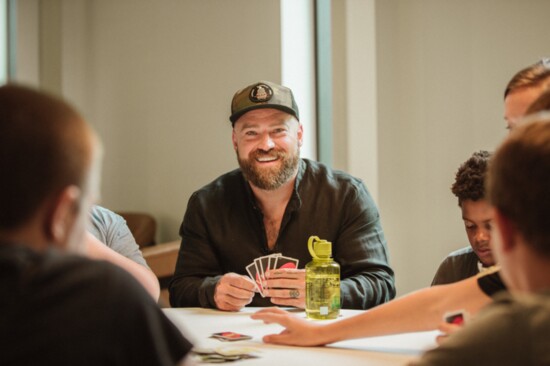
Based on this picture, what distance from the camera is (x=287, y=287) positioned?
2340mm

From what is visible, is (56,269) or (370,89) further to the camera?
(370,89)

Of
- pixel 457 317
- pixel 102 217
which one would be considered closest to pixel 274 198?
pixel 102 217

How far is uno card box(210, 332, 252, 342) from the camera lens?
1.93m

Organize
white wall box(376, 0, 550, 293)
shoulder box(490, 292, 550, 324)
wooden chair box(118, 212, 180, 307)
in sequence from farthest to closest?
wooden chair box(118, 212, 180, 307)
white wall box(376, 0, 550, 293)
shoulder box(490, 292, 550, 324)

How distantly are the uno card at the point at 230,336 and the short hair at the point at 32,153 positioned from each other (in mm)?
931

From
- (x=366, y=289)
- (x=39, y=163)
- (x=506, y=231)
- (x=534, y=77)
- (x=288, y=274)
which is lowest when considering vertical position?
(x=366, y=289)

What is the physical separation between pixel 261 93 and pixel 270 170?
314 millimetres

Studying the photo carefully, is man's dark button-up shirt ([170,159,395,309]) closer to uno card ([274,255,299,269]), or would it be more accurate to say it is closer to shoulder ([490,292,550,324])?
uno card ([274,255,299,269])

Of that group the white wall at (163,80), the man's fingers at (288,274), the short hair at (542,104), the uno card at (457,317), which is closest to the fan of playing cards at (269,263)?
the man's fingers at (288,274)

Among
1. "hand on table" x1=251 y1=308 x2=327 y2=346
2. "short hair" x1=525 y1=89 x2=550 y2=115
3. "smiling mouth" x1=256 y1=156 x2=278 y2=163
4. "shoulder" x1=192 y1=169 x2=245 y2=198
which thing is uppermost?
"short hair" x1=525 y1=89 x2=550 y2=115

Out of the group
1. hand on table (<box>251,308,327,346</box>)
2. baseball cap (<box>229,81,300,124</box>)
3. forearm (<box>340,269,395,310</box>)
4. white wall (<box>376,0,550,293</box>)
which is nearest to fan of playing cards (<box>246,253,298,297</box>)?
forearm (<box>340,269,395,310</box>)

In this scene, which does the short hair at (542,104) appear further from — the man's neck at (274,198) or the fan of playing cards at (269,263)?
the man's neck at (274,198)

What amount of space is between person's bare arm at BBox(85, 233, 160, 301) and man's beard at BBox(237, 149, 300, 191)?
2.12 feet

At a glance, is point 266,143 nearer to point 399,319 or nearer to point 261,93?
point 261,93
